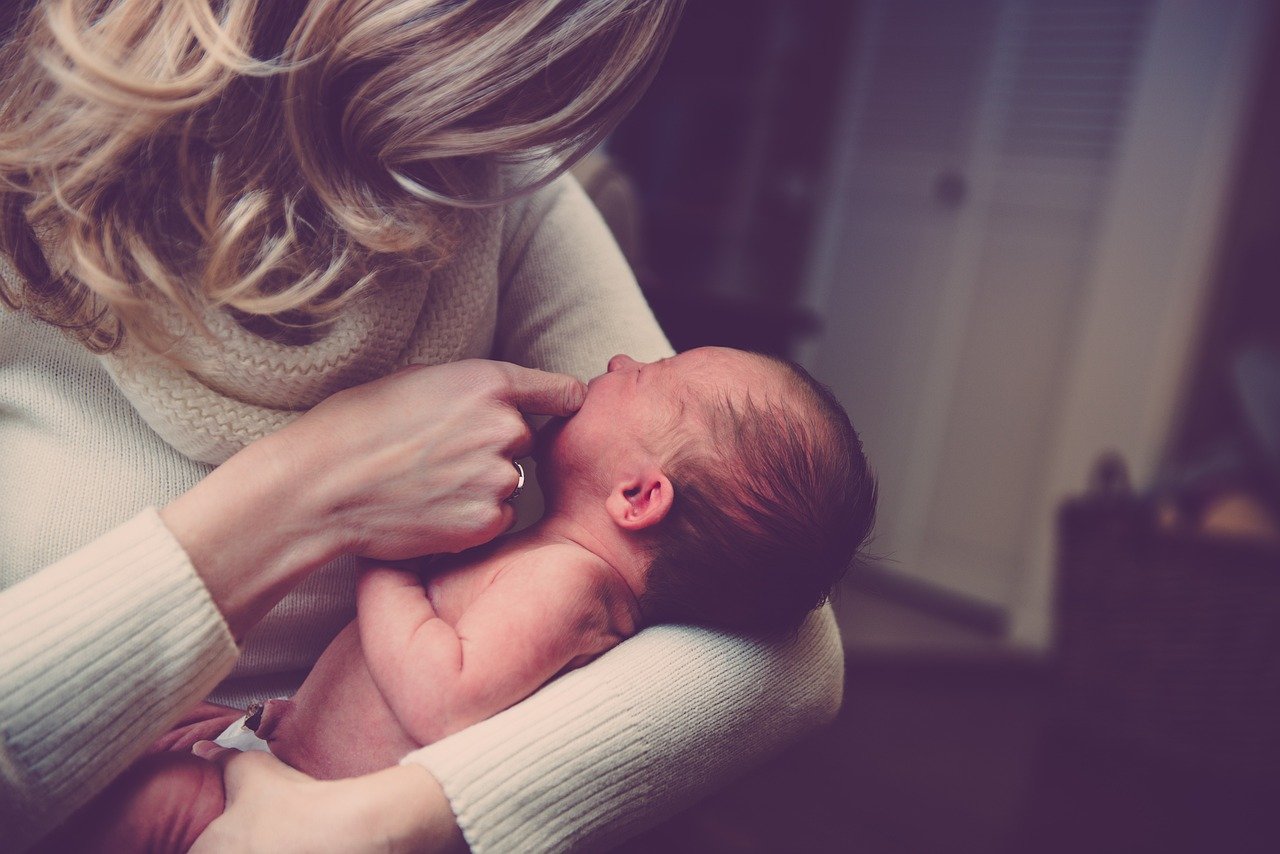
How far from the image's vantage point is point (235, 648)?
692 millimetres

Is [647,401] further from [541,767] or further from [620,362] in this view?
[541,767]

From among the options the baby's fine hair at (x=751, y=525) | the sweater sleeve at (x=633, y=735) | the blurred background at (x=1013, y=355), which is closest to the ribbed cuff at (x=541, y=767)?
the sweater sleeve at (x=633, y=735)

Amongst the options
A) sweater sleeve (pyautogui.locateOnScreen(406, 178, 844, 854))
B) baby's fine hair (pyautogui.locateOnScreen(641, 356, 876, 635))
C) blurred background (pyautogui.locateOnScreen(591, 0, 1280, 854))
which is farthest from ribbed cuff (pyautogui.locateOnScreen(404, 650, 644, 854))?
blurred background (pyautogui.locateOnScreen(591, 0, 1280, 854))

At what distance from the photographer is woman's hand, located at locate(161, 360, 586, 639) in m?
0.70

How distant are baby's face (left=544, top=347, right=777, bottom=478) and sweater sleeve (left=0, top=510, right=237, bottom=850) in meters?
0.35

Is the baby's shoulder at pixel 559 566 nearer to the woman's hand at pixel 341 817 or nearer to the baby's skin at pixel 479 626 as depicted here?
the baby's skin at pixel 479 626

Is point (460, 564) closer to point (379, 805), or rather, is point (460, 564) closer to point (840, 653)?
point (379, 805)

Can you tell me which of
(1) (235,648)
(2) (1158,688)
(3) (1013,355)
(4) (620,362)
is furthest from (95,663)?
(3) (1013,355)

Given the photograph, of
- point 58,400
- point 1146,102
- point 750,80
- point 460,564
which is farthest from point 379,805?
point 750,80

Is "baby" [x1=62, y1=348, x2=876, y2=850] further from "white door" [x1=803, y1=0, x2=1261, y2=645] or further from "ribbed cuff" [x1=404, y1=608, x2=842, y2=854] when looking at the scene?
"white door" [x1=803, y1=0, x2=1261, y2=645]

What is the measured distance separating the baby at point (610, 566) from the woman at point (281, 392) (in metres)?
0.04

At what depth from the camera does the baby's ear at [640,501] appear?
0.85 m

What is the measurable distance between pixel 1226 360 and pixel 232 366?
2.79 m

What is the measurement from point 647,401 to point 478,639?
27 cm
